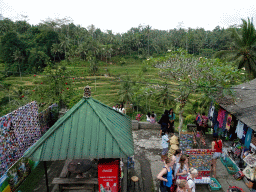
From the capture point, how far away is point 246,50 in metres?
16.1

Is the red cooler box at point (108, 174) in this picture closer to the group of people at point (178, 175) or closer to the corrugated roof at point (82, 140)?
the corrugated roof at point (82, 140)

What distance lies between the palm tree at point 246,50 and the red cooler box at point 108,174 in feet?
50.2

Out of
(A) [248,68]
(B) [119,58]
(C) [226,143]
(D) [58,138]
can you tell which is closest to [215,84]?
(C) [226,143]

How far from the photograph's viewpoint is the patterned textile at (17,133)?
6555 millimetres

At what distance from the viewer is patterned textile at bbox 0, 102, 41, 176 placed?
6555mm

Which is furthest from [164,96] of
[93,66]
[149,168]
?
[93,66]

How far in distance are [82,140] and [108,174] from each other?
1.20 meters

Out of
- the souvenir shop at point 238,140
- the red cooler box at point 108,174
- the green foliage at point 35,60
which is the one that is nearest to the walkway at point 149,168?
the souvenir shop at point 238,140

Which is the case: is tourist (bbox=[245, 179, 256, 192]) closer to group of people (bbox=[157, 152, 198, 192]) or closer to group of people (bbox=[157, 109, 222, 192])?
group of people (bbox=[157, 109, 222, 192])

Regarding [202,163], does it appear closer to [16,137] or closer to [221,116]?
[221,116]

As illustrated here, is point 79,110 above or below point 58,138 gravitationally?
above

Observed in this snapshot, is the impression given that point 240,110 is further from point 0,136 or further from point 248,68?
point 248,68

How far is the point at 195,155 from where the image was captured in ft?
19.8

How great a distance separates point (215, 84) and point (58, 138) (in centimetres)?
682
